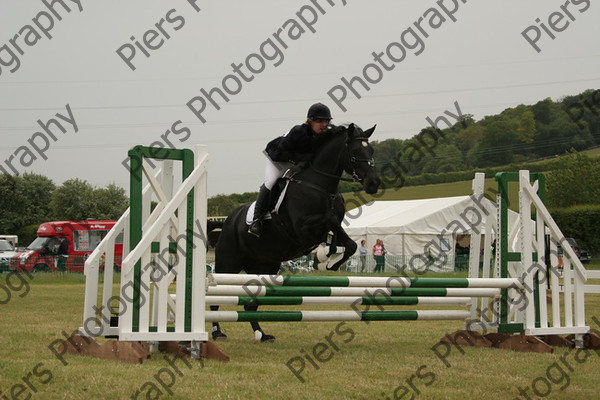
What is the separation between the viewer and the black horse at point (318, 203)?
6230 millimetres

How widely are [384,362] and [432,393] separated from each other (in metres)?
1.28

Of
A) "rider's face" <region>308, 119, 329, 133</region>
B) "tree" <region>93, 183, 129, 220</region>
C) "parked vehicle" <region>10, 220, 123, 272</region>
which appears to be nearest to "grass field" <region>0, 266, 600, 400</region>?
"rider's face" <region>308, 119, 329, 133</region>

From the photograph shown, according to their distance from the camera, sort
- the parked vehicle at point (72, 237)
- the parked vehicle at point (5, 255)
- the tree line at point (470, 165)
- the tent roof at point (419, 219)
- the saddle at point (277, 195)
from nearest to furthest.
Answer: the saddle at point (277, 195) → the parked vehicle at point (5, 255) → the parked vehicle at point (72, 237) → the tent roof at point (419, 219) → the tree line at point (470, 165)

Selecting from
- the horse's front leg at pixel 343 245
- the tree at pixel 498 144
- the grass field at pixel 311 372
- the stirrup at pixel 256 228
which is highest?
the tree at pixel 498 144

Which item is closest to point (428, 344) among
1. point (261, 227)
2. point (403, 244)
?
point (261, 227)

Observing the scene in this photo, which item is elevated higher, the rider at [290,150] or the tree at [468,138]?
the tree at [468,138]

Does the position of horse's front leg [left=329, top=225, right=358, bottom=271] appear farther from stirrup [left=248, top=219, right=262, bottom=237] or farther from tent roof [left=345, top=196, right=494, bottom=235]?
tent roof [left=345, top=196, right=494, bottom=235]

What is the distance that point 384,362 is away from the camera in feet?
16.9

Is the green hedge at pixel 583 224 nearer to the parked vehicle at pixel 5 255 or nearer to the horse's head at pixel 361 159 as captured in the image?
the parked vehicle at pixel 5 255

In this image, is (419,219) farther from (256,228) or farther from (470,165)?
(256,228)

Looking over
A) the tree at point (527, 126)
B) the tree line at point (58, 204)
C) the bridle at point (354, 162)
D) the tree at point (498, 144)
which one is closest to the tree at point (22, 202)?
the tree line at point (58, 204)

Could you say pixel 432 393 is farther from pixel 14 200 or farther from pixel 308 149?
pixel 14 200

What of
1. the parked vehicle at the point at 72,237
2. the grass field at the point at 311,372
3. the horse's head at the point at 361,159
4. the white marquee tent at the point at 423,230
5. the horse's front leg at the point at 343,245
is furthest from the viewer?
the white marquee tent at the point at 423,230

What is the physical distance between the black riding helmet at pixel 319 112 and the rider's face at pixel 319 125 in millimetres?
41
